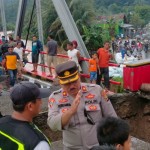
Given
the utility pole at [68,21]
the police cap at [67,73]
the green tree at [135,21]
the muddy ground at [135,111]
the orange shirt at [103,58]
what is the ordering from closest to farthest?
the police cap at [67,73] → the muddy ground at [135,111] → the orange shirt at [103,58] → the utility pole at [68,21] → the green tree at [135,21]

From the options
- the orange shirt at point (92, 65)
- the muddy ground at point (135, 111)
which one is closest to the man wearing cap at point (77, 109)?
the muddy ground at point (135, 111)

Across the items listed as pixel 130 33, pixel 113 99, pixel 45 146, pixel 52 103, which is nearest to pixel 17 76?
pixel 113 99

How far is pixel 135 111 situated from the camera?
→ 6.00m

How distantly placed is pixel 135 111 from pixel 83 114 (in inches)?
143

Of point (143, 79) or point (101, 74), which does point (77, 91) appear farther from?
point (101, 74)

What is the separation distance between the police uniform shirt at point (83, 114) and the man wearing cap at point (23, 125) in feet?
1.67

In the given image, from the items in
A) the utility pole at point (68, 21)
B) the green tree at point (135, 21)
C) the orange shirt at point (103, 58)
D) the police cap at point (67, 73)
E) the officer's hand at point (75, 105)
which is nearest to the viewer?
the officer's hand at point (75, 105)

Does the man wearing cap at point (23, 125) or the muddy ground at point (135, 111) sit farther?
the muddy ground at point (135, 111)

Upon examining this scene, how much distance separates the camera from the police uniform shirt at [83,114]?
2.51 meters

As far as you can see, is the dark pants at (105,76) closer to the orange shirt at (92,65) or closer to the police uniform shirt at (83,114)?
the orange shirt at (92,65)

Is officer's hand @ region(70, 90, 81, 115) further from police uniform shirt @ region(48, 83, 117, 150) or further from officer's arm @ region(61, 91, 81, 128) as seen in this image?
police uniform shirt @ region(48, 83, 117, 150)

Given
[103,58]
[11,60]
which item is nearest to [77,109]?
[103,58]

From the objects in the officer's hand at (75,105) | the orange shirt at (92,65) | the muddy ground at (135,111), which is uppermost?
the officer's hand at (75,105)

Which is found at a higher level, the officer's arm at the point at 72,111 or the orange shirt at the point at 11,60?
the officer's arm at the point at 72,111
